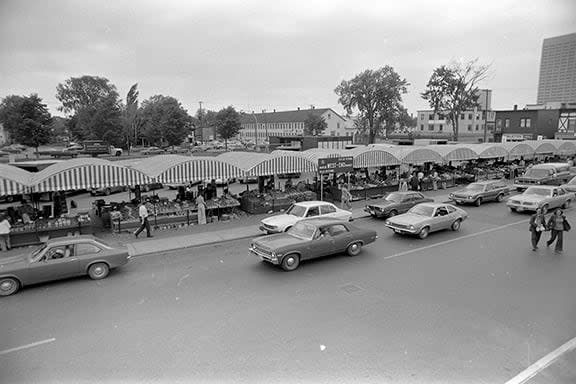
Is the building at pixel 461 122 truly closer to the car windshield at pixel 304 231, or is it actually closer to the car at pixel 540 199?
the car at pixel 540 199

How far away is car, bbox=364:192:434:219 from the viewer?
17.1 meters

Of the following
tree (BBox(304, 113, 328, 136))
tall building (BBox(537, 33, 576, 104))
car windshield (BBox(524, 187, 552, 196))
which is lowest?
car windshield (BBox(524, 187, 552, 196))

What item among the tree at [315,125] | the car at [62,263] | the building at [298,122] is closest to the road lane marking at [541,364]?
the car at [62,263]

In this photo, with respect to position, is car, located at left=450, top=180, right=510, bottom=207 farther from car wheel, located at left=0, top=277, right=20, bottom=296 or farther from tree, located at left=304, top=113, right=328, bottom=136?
tree, located at left=304, top=113, right=328, bottom=136

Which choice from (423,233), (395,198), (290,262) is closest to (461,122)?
(395,198)

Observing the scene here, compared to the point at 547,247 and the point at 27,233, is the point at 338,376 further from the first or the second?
the point at 27,233

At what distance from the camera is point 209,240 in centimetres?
1392

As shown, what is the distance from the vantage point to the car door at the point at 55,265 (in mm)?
9227

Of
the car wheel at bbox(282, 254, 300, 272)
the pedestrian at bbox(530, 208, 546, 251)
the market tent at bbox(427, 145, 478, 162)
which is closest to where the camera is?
the car wheel at bbox(282, 254, 300, 272)

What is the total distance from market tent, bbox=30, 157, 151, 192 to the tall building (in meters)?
14.0

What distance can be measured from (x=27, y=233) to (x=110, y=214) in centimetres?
288

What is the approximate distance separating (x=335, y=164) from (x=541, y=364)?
47.1 feet

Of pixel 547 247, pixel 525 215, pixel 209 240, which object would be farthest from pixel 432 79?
pixel 209 240

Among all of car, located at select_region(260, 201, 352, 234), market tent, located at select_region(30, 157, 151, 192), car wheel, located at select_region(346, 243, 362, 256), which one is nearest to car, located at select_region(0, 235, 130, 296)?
market tent, located at select_region(30, 157, 151, 192)
